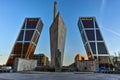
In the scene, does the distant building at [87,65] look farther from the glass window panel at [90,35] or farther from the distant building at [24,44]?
the distant building at [24,44]

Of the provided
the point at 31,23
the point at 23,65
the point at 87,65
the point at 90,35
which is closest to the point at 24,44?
the point at 31,23

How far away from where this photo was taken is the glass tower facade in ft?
263

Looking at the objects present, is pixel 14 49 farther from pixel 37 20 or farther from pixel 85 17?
pixel 85 17

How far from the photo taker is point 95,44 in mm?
82375

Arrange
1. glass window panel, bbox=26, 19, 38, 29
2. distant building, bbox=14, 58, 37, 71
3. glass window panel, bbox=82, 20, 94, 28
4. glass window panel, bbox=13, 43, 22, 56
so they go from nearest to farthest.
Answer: distant building, bbox=14, 58, 37, 71, glass window panel, bbox=13, 43, 22, 56, glass window panel, bbox=82, 20, 94, 28, glass window panel, bbox=26, 19, 38, 29

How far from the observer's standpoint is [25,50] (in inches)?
3406

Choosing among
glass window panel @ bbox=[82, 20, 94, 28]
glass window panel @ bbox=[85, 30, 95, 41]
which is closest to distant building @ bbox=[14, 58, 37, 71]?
glass window panel @ bbox=[85, 30, 95, 41]

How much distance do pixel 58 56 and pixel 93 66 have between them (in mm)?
18466

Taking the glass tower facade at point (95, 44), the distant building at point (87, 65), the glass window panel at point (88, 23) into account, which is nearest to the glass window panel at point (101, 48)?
the glass tower facade at point (95, 44)

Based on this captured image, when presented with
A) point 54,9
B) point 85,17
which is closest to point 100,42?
point 85,17

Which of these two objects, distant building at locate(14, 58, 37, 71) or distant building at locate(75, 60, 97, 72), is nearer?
distant building at locate(14, 58, 37, 71)

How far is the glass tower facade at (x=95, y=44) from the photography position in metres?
80.1

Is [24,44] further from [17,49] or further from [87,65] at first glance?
[87,65]

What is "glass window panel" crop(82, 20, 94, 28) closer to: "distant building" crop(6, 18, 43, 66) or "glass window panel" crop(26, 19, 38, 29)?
"distant building" crop(6, 18, 43, 66)
